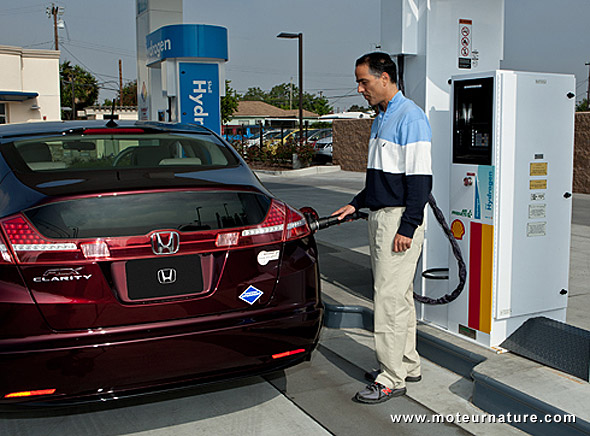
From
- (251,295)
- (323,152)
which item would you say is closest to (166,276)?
(251,295)

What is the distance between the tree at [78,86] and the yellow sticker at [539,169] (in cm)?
7340

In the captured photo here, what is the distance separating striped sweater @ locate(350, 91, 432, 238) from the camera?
136 inches

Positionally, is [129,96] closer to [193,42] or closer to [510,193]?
[193,42]

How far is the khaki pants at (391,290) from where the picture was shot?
3.61 meters

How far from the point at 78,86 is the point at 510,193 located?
75.3 meters

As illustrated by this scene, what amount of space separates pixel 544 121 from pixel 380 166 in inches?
49.8

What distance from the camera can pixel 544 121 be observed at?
412cm

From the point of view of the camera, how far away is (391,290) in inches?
A: 143

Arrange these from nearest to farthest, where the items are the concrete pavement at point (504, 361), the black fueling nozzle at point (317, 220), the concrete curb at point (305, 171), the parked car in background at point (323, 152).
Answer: the concrete pavement at point (504, 361) < the black fueling nozzle at point (317, 220) < the concrete curb at point (305, 171) < the parked car in background at point (323, 152)

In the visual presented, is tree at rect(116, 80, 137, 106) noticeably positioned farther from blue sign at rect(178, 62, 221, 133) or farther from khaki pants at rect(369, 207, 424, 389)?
khaki pants at rect(369, 207, 424, 389)

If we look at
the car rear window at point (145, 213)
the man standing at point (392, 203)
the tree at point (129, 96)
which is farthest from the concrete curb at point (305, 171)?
the tree at point (129, 96)

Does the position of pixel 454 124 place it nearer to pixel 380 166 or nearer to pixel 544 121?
pixel 544 121

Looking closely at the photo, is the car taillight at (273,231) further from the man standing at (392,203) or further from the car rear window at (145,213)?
the man standing at (392,203)

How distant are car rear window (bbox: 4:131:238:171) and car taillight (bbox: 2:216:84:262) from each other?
605 millimetres
